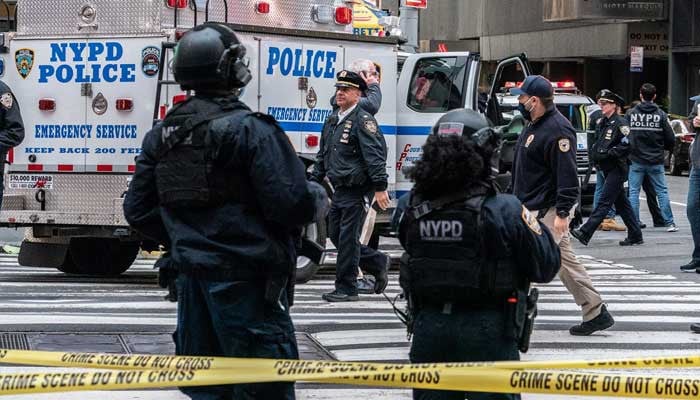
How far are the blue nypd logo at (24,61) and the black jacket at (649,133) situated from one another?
835 cm

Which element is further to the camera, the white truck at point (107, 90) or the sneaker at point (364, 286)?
the white truck at point (107, 90)

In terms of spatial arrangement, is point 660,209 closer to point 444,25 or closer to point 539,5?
point 539,5

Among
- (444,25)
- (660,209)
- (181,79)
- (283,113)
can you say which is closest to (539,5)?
(444,25)

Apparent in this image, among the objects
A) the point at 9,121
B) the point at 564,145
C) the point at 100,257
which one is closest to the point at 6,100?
the point at 9,121

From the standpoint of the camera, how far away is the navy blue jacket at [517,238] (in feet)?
17.8

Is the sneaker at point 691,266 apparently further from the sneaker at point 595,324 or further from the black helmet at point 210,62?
the black helmet at point 210,62

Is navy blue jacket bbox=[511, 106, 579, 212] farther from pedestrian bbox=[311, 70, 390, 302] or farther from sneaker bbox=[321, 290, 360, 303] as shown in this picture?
sneaker bbox=[321, 290, 360, 303]

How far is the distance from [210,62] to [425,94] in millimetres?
9641

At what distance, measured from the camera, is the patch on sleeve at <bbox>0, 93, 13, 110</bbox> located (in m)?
12.9

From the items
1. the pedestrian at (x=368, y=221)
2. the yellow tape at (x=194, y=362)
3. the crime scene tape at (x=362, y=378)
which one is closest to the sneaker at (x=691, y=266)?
the pedestrian at (x=368, y=221)

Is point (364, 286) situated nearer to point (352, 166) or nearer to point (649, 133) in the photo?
point (352, 166)

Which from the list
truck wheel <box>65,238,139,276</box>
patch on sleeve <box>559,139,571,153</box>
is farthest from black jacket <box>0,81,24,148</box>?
patch on sleeve <box>559,139,571,153</box>

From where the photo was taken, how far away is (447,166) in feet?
17.8

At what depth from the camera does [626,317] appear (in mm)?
11281
